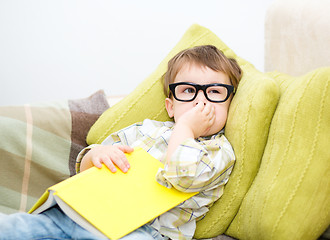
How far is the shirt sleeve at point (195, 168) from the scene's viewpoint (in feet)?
2.88

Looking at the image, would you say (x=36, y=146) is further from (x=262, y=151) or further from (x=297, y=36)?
(x=297, y=36)

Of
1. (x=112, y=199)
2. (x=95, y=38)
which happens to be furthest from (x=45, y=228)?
(x=95, y=38)

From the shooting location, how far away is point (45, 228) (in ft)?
2.86

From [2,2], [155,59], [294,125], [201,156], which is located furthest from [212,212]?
[2,2]

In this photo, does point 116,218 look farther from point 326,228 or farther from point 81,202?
point 326,228

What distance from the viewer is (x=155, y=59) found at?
2.15m

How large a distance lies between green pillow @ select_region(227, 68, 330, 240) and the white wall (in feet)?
4.26

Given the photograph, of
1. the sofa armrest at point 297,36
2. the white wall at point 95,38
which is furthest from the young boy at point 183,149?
the white wall at point 95,38

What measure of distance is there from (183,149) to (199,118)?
0.15m

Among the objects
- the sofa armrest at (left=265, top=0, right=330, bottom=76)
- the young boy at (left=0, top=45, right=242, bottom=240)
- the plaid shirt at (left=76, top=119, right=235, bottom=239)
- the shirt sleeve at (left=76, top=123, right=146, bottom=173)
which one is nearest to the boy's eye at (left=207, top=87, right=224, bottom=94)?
the young boy at (left=0, top=45, right=242, bottom=240)

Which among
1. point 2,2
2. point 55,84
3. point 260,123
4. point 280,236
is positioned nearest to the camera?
point 280,236

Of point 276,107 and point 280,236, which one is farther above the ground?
point 276,107

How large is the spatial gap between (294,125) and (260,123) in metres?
0.10

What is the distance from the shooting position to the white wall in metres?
2.02
